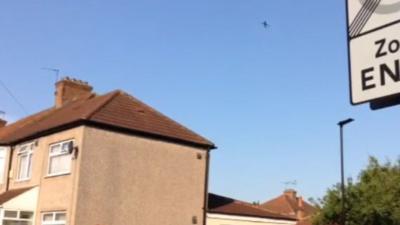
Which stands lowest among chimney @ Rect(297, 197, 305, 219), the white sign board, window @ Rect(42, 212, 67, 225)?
the white sign board

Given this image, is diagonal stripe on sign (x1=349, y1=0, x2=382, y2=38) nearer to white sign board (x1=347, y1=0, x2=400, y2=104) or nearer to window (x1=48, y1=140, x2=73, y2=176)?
white sign board (x1=347, y1=0, x2=400, y2=104)

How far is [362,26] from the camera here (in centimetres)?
206

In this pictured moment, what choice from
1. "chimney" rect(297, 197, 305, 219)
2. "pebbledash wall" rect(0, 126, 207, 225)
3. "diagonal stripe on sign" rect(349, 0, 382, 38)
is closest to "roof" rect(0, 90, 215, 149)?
"pebbledash wall" rect(0, 126, 207, 225)

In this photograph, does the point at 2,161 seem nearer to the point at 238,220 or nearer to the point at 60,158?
the point at 60,158

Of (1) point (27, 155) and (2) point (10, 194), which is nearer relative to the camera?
(2) point (10, 194)

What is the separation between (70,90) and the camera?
30.6 meters

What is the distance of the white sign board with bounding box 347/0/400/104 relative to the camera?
6.40 feet

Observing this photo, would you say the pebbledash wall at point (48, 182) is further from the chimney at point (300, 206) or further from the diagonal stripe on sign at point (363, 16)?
the chimney at point (300, 206)

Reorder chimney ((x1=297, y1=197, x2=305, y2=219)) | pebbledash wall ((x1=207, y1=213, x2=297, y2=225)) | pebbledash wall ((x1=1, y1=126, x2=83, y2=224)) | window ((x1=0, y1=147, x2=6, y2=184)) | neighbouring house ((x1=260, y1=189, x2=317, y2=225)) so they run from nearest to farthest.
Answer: pebbledash wall ((x1=1, y1=126, x2=83, y2=224))
pebbledash wall ((x1=207, y1=213, x2=297, y2=225))
window ((x1=0, y1=147, x2=6, y2=184))
chimney ((x1=297, y1=197, x2=305, y2=219))
neighbouring house ((x1=260, y1=189, x2=317, y2=225))

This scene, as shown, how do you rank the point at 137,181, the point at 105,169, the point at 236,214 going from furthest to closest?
the point at 236,214
the point at 137,181
the point at 105,169

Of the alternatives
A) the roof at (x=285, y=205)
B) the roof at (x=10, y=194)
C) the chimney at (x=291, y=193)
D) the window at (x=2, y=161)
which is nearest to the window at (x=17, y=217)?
the roof at (x=10, y=194)

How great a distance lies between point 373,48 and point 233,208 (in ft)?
91.3

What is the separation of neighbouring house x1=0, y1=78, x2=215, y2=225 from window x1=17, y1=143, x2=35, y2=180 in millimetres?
45

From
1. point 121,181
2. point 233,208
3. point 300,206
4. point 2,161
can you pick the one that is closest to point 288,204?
point 300,206
